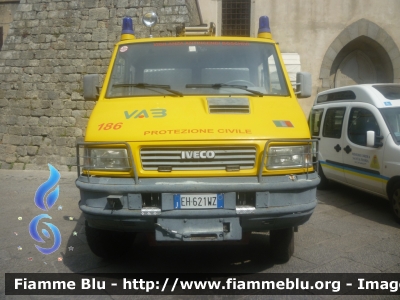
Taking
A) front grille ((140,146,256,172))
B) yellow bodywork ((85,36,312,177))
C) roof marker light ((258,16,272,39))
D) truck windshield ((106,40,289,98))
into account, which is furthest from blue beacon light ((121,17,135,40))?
front grille ((140,146,256,172))

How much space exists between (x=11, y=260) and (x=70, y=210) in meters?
2.47

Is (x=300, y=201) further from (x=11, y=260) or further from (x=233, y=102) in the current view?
(x=11, y=260)

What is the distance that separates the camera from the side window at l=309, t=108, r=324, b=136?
340 inches

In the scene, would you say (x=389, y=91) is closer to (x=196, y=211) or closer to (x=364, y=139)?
(x=364, y=139)

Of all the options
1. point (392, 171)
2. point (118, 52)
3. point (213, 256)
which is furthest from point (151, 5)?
point (213, 256)

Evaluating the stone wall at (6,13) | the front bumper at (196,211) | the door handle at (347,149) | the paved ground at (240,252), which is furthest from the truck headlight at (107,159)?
the stone wall at (6,13)

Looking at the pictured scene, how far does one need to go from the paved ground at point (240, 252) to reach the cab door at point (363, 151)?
0.53 m

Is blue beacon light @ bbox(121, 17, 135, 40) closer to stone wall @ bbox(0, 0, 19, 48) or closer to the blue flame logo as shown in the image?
the blue flame logo

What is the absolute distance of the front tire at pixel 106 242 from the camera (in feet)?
13.5

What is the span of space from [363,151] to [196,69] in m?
3.47

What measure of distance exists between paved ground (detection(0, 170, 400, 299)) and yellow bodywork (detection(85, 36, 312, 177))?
46.0 inches

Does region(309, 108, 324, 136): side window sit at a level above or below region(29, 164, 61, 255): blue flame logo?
above

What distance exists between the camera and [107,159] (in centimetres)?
358

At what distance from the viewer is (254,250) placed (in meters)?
4.70
